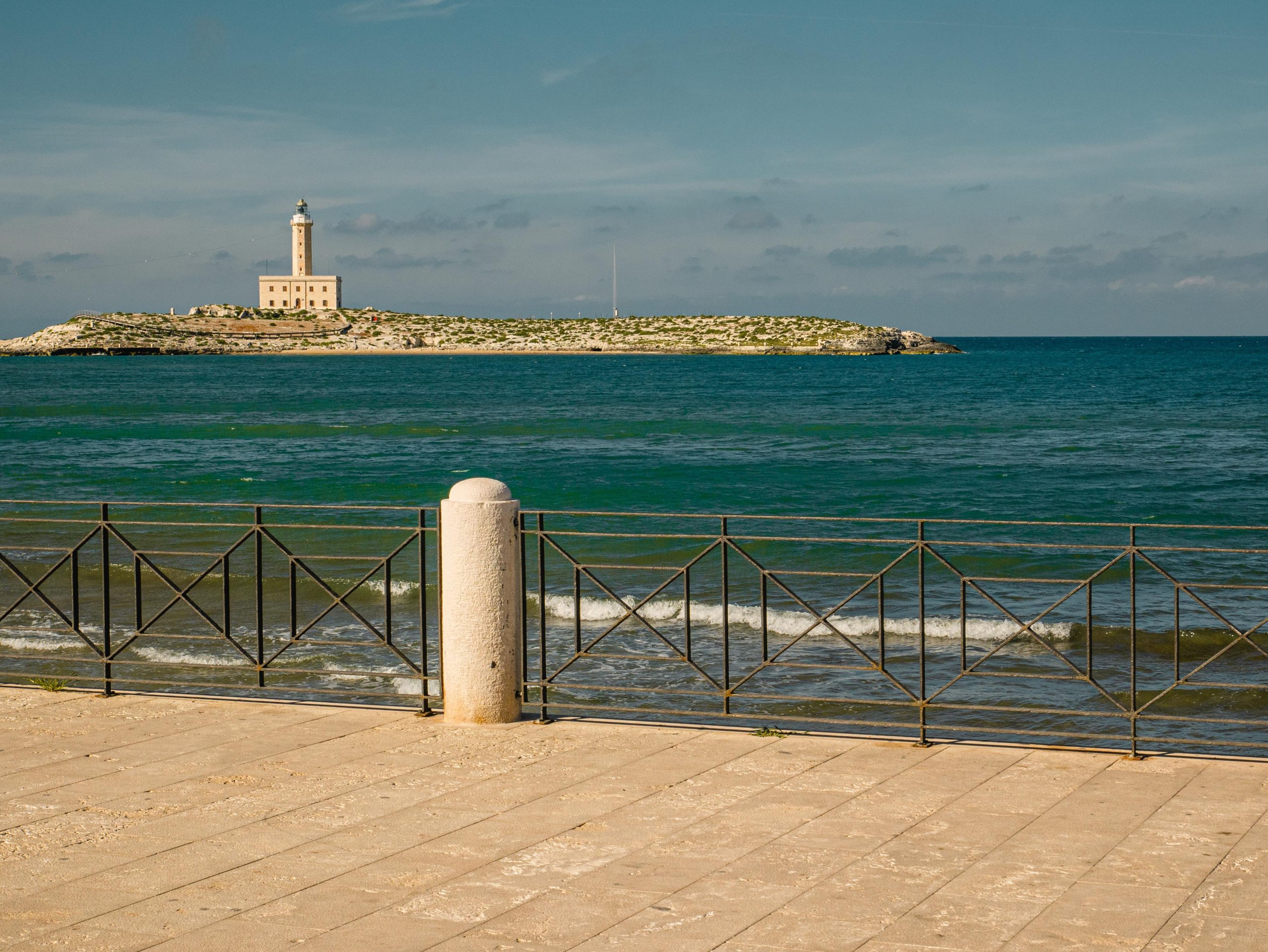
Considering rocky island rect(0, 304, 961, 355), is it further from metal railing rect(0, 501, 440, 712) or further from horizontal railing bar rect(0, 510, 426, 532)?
horizontal railing bar rect(0, 510, 426, 532)

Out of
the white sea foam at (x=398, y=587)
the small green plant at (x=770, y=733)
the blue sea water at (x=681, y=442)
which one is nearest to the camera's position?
the small green plant at (x=770, y=733)

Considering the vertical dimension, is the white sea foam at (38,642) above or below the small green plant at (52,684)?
below

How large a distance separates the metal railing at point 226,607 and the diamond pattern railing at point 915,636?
4.50ft

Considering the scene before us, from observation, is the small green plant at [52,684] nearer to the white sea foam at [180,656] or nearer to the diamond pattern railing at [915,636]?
the diamond pattern railing at [915,636]

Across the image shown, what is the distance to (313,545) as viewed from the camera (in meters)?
21.8

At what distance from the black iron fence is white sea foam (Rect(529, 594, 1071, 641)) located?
49mm

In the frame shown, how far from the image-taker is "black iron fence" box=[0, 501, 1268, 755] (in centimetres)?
775

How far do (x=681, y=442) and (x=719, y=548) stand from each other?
23417 millimetres

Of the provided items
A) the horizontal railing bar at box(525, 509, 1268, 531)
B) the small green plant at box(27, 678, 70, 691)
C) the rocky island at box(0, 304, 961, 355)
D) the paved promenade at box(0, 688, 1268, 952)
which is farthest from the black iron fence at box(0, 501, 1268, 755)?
the rocky island at box(0, 304, 961, 355)

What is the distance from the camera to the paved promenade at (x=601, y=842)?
14.9 ft

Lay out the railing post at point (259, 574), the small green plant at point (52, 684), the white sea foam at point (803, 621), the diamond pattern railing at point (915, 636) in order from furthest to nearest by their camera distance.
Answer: the white sea foam at point (803, 621), the small green plant at point (52, 684), the railing post at point (259, 574), the diamond pattern railing at point (915, 636)

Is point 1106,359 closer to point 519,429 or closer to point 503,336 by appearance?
point 503,336

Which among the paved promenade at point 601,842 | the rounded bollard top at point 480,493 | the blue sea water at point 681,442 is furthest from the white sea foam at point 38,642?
the blue sea water at point 681,442

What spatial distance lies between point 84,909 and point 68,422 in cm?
5367
